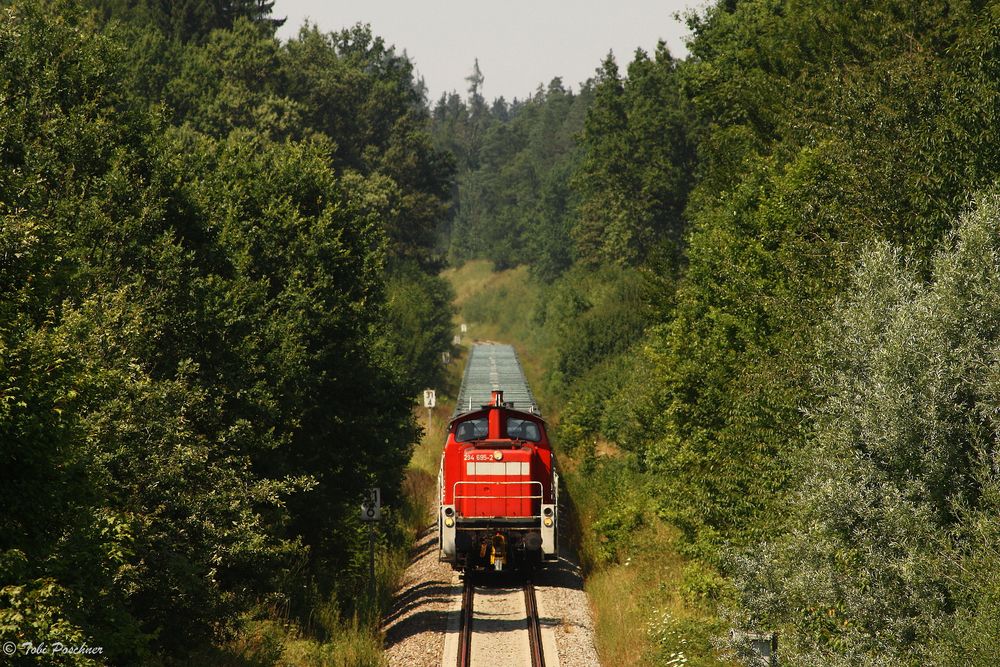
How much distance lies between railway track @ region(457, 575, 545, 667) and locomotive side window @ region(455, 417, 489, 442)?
3.84m

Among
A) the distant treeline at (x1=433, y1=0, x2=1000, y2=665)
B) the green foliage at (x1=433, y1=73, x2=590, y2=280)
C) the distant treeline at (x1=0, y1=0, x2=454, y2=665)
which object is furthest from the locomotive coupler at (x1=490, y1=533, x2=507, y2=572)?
the green foliage at (x1=433, y1=73, x2=590, y2=280)

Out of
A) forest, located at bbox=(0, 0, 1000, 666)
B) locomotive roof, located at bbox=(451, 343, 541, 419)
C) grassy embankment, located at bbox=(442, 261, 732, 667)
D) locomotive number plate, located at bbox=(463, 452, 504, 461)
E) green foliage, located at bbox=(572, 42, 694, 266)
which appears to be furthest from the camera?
Answer: green foliage, located at bbox=(572, 42, 694, 266)

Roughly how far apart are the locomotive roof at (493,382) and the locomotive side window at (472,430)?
3.43 metres

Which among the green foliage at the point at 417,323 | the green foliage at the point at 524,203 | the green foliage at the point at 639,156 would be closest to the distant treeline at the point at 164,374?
the green foliage at the point at 417,323

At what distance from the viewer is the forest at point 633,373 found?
11.3m

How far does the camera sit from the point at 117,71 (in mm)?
25297

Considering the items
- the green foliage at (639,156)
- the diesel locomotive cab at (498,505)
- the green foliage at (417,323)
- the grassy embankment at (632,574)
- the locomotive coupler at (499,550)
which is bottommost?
the grassy embankment at (632,574)

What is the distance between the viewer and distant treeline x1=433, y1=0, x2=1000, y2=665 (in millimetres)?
11969

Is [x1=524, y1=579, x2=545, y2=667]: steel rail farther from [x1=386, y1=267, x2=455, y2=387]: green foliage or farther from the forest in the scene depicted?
[x1=386, y1=267, x2=455, y2=387]: green foliage

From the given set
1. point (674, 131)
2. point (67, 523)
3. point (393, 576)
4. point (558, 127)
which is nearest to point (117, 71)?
→ point (393, 576)

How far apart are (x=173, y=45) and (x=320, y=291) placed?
4213 cm

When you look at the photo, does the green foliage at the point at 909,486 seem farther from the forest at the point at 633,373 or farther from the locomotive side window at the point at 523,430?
the locomotive side window at the point at 523,430

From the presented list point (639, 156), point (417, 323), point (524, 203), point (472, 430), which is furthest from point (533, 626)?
point (524, 203)

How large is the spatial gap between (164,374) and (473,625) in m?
9.24
